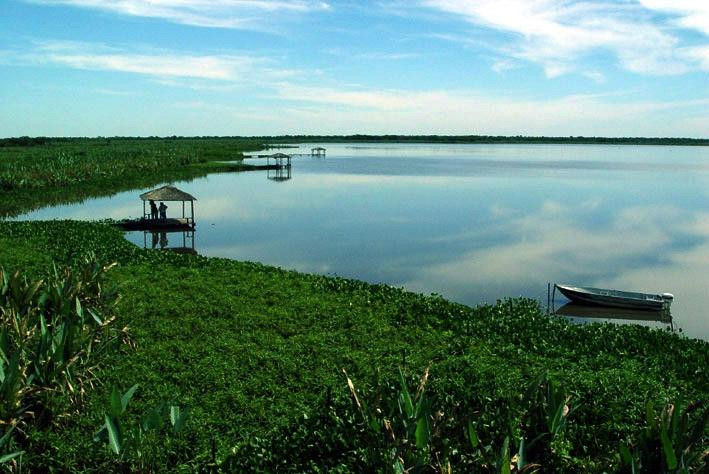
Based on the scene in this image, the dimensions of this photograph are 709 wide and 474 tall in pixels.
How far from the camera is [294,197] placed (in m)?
36.8

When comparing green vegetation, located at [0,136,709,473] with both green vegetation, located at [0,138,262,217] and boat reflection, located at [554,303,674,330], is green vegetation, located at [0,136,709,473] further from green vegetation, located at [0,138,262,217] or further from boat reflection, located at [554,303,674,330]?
green vegetation, located at [0,138,262,217]

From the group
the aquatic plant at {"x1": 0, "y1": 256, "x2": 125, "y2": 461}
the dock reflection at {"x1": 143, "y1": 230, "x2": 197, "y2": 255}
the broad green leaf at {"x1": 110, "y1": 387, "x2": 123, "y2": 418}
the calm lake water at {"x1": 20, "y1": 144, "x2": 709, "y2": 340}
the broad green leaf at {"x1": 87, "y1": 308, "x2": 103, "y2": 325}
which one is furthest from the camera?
the dock reflection at {"x1": 143, "y1": 230, "x2": 197, "y2": 255}

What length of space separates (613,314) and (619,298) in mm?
425

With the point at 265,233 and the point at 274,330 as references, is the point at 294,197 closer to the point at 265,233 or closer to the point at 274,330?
the point at 265,233

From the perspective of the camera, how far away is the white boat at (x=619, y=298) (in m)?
14.2

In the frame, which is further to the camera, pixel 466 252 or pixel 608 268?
pixel 466 252

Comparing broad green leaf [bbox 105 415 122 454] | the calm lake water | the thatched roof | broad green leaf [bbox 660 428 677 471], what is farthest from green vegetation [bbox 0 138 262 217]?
broad green leaf [bbox 660 428 677 471]

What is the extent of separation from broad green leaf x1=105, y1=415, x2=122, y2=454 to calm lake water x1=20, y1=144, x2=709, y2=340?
10.4m

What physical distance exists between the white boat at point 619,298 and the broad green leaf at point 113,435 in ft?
38.4

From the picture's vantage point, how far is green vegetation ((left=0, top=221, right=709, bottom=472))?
5699mm

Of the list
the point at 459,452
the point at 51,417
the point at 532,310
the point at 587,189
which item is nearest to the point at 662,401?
the point at 459,452

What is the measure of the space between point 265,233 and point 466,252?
8580mm

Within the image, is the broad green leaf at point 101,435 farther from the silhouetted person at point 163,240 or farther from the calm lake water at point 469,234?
the silhouetted person at point 163,240

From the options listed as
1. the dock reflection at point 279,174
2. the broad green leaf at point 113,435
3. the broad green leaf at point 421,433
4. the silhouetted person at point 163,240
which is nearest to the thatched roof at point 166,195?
the silhouetted person at point 163,240
